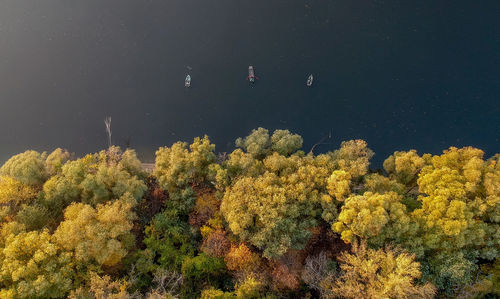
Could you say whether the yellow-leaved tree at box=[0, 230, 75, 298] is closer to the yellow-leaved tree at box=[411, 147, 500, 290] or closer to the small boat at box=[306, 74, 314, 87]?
the yellow-leaved tree at box=[411, 147, 500, 290]

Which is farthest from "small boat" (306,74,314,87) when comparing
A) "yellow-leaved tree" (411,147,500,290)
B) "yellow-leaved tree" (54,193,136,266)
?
"yellow-leaved tree" (54,193,136,266)

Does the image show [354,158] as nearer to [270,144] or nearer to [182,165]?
[270,144]

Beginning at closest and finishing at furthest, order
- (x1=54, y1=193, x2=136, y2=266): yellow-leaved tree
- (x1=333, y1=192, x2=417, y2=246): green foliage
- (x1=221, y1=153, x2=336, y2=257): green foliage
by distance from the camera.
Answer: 1. (x1=333, y1=192, x2=417, y2=246): green foliage
2. (x1=54, y1=193, x2=136, y2=266): yellow-leaved tree
3. (x1=221, y1=153, x2=336, y2=257): green foliage

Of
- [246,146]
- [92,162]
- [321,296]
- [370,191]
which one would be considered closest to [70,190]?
[92,162]

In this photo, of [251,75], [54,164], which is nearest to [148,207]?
[54,164]

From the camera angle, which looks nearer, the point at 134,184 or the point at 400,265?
the point at 400,265

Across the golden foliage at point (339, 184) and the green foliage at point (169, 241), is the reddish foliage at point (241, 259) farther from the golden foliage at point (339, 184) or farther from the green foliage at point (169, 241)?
the golden foliage at point (339, 184)

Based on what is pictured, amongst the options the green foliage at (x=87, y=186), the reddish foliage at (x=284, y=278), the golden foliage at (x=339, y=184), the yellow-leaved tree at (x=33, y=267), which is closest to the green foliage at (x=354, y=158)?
the golden foliage at (x=339, y=184)

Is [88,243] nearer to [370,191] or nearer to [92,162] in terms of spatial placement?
[92,162]
